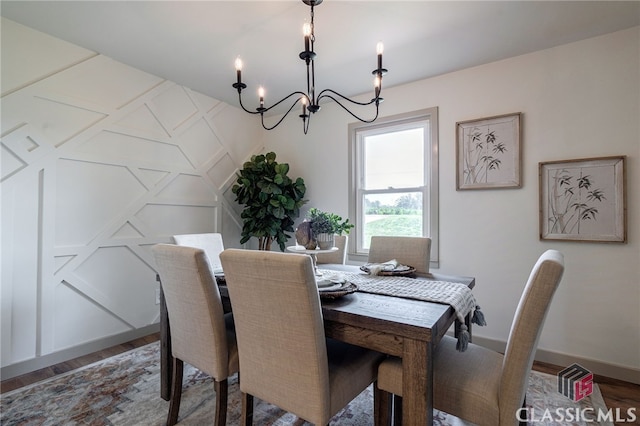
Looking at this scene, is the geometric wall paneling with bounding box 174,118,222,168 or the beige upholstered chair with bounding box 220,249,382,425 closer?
the beige upholstered chair with bounding box 220,249,382,425

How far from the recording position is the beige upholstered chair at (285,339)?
1094 millimetres

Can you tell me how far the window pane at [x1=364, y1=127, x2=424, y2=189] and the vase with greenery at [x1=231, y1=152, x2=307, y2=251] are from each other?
85 cm

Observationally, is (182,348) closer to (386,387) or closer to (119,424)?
(119,424)

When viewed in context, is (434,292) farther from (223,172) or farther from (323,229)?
(223,172)

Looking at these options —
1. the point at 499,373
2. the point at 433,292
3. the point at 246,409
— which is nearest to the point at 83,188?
the point at 246,409

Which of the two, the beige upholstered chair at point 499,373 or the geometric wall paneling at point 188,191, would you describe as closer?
the beige upholstered chair at point 499,373

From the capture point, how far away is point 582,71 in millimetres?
2303

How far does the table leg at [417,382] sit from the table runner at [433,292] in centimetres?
28

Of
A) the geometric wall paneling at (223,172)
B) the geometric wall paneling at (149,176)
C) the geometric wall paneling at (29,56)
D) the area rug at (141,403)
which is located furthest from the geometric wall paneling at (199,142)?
the area rug at (141,403)

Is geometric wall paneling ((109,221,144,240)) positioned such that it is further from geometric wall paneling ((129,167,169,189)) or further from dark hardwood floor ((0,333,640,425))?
dark hardwood floor ((0,333,640,425))

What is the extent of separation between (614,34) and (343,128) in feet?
7.56

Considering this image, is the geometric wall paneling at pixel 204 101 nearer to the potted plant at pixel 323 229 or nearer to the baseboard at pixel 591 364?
the potted plant at pixel 323 229

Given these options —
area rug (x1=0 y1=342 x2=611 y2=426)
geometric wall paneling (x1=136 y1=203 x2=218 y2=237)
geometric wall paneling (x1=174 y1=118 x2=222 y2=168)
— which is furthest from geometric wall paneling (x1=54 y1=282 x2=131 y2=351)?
geometric wall paneling (x1=174 y1=118 x2=222 y2=168)

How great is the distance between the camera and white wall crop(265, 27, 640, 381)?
2162 millimetres
